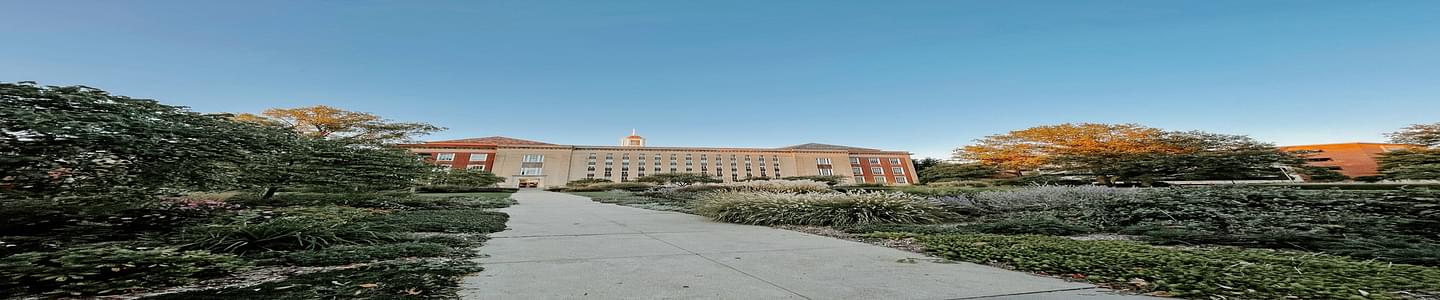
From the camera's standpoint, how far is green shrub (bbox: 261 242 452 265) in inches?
117

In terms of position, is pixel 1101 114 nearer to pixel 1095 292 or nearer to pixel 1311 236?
pixel 1311 236

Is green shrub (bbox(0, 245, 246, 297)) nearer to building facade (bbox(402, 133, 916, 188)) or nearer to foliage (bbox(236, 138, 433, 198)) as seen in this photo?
foliage (bbox(236, 138, 433, 198))

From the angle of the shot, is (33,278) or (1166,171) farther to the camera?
(1166,171)

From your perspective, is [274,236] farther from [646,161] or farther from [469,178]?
[646,161]

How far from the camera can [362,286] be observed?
6.97ft

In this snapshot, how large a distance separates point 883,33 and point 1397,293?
1161cm

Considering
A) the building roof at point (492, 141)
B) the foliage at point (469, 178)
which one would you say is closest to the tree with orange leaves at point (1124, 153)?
the foliage at point (469, 178)

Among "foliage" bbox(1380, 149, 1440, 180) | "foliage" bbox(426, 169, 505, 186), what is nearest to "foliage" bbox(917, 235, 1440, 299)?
"foliage" bbox(1380, 149, 1440, 180)

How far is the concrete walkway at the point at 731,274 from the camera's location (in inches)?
80.7

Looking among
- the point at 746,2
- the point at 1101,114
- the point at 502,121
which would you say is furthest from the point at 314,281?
the point at 1101,114

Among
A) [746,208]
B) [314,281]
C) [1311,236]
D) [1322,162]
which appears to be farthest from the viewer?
[1322,162]

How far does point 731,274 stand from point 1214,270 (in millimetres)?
2552

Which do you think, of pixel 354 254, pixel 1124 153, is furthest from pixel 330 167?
pixel 1124 153

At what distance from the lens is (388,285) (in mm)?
2146
